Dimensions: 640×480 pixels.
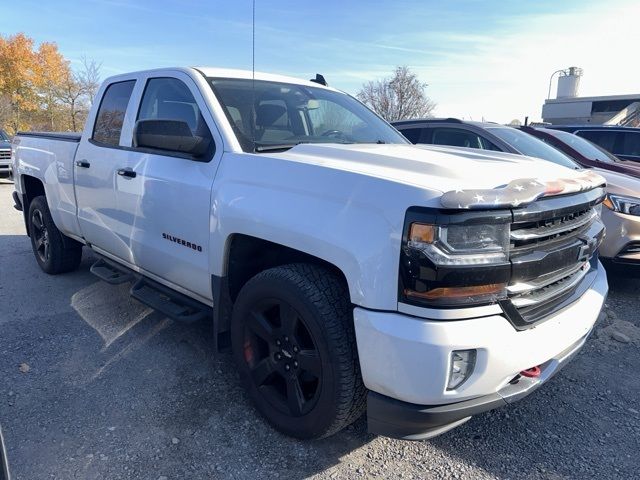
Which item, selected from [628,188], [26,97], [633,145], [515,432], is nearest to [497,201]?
[515,432]

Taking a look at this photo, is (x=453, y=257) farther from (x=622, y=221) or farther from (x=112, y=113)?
(x=622, y=221)

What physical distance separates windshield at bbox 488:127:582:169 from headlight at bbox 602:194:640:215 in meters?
0.86

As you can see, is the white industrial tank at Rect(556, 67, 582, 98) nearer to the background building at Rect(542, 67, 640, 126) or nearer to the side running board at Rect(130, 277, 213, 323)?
the background building at Rect(542, 67, 640, 126)

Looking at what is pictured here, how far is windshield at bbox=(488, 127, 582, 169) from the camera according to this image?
5578 mm

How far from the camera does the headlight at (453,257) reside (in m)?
1.84

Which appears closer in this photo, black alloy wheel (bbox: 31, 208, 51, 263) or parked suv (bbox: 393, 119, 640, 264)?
parked suv (bbox: 393, 119, 640, 264)

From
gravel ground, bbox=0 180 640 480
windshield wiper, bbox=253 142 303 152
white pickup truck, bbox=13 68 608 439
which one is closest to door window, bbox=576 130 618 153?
gravel ground, bbox=0 180 640 480

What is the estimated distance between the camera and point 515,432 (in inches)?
104

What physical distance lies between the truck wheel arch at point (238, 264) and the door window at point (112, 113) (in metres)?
1.66

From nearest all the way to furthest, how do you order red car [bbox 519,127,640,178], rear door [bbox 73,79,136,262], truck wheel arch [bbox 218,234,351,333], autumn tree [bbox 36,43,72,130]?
truck wheel arch [bbox 218,234,351,333], rear door [bbox 73,79,136,262], red car [bbox 519,127,640,178], autumn tree [bbox 36,43,72,130]

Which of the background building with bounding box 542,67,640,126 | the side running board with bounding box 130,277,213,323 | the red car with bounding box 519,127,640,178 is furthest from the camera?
the background building with bounding box 542,67,640,126

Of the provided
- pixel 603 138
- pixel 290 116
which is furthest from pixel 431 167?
pixel 603 138

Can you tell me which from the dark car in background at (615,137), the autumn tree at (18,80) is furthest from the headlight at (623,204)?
the autumn tree at (18,80)

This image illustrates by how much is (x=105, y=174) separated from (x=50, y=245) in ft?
6.21
